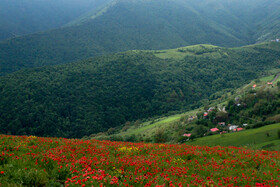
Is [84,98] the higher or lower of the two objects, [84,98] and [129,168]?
the lower

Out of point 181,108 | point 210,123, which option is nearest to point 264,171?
point 210,123

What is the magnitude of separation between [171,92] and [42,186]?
17846cm

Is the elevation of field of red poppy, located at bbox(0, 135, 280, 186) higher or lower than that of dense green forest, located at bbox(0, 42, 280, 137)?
higher

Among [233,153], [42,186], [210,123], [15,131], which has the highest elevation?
[42,186]

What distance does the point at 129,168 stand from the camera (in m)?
10.3

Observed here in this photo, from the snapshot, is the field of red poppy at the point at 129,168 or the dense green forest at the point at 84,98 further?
the dense green forest at the point at 84,98

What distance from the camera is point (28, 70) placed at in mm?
180375

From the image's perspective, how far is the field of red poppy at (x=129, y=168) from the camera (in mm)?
8406

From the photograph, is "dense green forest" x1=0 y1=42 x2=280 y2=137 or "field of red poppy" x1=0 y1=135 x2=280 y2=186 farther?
"dense green forest" x1=0 y1=42 x2=280 y2=137

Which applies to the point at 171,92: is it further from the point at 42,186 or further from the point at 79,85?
the point at 42,186

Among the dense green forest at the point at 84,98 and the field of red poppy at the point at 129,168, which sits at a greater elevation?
the field of red poppy at the point at 129,168

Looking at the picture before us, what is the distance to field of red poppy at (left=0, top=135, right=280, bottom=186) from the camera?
8.41 m

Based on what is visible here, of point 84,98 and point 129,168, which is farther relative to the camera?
point 84,98

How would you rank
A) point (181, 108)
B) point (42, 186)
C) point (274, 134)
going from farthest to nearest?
point (181, 108) → point (274, 134) → point (42, 186)
